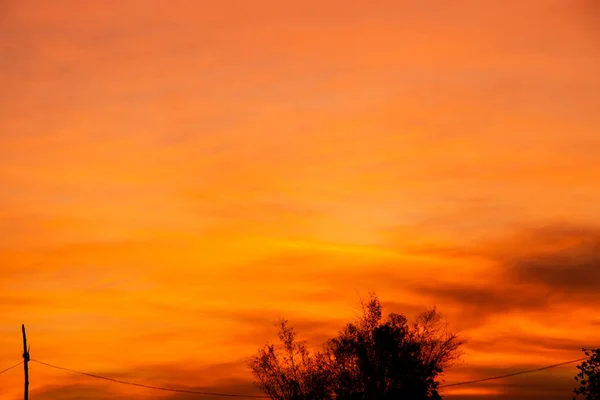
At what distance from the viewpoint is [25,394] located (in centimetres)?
6888

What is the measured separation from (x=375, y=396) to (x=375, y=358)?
3333 millimetres

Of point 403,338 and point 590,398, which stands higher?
point 403,338

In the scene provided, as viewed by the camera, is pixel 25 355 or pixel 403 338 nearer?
pixel 25 355

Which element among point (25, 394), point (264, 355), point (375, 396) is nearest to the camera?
point (25, 394)

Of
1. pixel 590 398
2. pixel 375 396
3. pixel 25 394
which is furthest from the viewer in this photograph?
pixel 375 396

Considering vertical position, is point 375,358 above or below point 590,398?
above

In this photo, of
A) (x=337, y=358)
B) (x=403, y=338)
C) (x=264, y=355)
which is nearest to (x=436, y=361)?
(x=403, y=338)

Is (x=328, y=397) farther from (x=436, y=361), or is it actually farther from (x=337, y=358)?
(x=436, y=361)

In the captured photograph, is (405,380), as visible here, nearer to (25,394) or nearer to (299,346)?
(299,346)

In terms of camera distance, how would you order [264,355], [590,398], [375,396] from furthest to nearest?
[264,355], [375,396], [590,398]

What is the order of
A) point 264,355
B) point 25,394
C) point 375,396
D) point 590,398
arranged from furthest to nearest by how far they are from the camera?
point 264,355
point 375,396
point 25,394
point 590,398

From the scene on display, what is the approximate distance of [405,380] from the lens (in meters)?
77.4

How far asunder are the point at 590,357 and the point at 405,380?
25.7 meters

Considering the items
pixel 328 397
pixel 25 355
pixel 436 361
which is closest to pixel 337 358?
pixel 328 397
